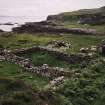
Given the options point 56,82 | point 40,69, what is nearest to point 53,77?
point 40,69

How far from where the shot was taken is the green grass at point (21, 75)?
3221cm

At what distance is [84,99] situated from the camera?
2742 cm

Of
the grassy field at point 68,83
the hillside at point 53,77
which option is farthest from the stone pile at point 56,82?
the grassy field at point 68,83

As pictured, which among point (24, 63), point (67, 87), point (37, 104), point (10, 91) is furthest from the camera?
point (24, 63)

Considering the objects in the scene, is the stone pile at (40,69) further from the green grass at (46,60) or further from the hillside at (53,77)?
the green grass at (46,60)

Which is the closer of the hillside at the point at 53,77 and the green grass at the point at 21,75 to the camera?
the hillside at the point at 53,77

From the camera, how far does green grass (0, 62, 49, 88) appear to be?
106 ft

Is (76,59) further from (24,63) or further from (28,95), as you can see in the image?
(28,95)

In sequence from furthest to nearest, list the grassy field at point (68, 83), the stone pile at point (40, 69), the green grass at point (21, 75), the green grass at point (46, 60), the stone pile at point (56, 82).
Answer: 1. the green grass at point (46, 60)
2. the stone pile at point (40, 69)
3. the green grass at point (21, 75)
4. the stone pile at point (56, 82)
5. the grassy field at point (68, 83)

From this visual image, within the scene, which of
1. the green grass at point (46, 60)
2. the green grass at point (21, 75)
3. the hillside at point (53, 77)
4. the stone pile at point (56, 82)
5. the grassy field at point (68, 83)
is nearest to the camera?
the hillside at point (53, 77)

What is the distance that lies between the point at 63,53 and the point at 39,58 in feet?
8.85

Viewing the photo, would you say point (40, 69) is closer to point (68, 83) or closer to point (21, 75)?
point (21, 75)

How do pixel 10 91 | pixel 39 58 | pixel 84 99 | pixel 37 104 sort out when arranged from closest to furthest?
pixel 37 104 < pixel 10 91 < pixel 84 99 < pixel 39 58

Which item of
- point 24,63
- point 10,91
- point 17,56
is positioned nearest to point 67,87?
point 10,91
